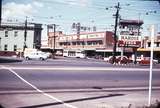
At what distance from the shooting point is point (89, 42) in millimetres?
106750

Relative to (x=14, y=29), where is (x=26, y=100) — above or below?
below

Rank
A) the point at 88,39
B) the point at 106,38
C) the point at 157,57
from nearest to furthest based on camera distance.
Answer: the point at 157,57 < the point at 106,38 < the point at 88,39

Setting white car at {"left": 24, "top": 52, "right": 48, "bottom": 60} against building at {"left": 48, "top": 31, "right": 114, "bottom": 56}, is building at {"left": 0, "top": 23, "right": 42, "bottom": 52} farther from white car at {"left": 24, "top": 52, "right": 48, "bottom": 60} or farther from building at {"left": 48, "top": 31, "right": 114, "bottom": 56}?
white car at {"left": 24, "top": 52, "right": 48, "bottom": 60}

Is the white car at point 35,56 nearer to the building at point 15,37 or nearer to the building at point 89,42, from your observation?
the building at point 15,37

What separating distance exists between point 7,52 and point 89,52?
3423 centimetres

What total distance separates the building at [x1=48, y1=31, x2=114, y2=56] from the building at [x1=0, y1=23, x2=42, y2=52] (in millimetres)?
10011

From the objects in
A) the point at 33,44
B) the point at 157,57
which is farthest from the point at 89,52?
the point at 157,57

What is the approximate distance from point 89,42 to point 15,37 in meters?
28.8

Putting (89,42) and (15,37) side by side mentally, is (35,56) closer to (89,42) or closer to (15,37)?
(15,37)

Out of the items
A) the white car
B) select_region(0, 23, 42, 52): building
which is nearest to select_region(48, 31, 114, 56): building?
select_region(0, 23, 42, 52): building

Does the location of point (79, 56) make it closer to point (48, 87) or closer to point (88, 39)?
point (88, 39)

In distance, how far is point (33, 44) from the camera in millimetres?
87062

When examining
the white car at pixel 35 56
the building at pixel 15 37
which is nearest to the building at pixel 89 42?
the building at pixel 15 37

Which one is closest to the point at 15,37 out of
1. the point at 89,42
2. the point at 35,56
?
the point at 35,56
